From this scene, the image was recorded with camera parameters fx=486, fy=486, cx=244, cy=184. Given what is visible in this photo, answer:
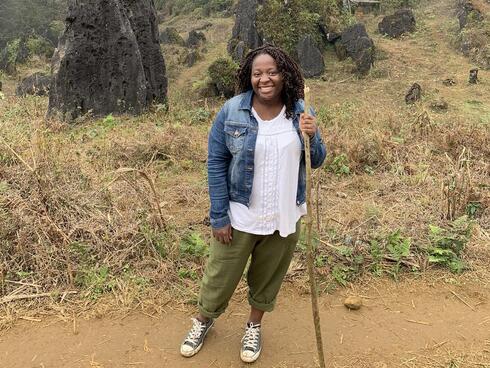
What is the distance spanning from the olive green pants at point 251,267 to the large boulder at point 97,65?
6.45 metres

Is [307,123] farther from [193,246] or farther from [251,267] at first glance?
[193,246]

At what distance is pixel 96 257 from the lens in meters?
3.62

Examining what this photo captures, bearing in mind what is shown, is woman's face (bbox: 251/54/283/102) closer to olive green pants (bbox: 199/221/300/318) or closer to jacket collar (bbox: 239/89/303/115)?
jacket collar (bbox: 239/89/303/115)

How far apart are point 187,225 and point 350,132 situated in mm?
2945

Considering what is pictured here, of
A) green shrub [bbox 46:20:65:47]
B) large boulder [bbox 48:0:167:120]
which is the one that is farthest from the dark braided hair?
green shrub [bbox 46:20:65:47]

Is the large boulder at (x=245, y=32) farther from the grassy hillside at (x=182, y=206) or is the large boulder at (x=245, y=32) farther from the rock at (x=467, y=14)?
the grassy hillside at (x=182, y=206)

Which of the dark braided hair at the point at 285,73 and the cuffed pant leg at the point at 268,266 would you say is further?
the cuffed pant leg at the point at 268,266

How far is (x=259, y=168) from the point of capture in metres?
2.34

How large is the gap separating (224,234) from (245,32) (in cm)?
1294

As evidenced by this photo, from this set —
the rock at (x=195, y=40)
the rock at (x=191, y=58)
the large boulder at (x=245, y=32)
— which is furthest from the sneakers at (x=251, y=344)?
the rock at (x=195, y=40)

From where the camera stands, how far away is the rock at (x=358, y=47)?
40.6 feet

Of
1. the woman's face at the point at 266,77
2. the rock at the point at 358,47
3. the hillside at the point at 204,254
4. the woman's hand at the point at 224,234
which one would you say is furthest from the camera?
the rock at the point at 358,47

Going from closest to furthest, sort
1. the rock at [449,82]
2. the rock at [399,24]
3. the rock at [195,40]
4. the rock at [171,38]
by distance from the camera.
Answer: the rock at [449,82], the rock at [399,24], the rock at [195,40], the rock at [171,38]

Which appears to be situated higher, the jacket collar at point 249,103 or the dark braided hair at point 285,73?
the dark braided hair at point 285,73
